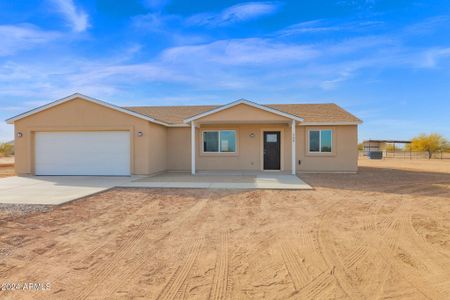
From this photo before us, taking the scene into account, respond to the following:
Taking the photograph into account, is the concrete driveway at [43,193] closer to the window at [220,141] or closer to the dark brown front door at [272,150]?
the window at [220,141]

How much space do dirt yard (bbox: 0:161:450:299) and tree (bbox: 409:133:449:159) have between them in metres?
38.8

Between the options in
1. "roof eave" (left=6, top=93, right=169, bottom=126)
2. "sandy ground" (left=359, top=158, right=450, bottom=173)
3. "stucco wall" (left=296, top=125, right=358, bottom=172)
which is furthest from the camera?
"sandy ground" (left=359, top=158, right=450, bottom=173)

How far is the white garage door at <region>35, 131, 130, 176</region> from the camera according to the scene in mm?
13375

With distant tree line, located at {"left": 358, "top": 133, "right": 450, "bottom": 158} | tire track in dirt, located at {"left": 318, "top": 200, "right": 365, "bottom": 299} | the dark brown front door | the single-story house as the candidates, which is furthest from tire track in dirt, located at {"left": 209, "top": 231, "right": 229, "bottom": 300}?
distant tree line, located at {"left": 358, "top": 133, "right": 450, "bottom": 158}

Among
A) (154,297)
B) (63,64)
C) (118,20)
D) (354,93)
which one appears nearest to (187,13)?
(118,20)

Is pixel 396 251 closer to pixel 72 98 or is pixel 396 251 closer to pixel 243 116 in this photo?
pixel 243 116

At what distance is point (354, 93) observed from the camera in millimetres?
22594

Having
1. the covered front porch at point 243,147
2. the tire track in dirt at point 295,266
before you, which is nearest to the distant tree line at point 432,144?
the covered front porch at point 243,147

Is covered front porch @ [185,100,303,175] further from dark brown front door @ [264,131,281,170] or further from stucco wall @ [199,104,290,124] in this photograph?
stucco wall @ [199,104,290,124]

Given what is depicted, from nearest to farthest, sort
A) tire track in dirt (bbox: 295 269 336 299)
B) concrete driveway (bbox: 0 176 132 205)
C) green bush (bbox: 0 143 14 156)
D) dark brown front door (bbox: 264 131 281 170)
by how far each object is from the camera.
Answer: tire track in dirt (bbox: 295 269 336 299) → concrete driveway (bbox: 0 176 132 205) → dark brown front door (bbox: 264 131 281 170) → green bush (bbox: 0 143 14 156)

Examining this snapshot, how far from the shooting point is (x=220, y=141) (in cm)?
1545

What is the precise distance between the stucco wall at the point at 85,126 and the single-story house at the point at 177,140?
0.05 meters

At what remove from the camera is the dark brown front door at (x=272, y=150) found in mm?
15312

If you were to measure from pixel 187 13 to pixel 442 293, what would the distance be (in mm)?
14214
